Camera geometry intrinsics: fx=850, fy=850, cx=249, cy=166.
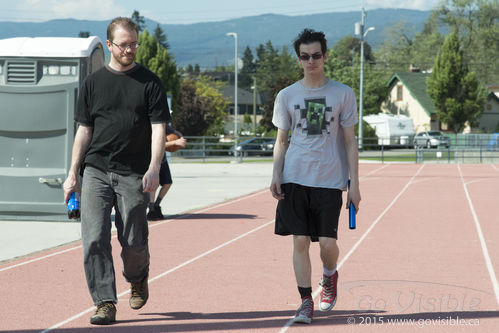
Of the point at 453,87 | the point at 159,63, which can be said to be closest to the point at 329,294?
the point at 159,63

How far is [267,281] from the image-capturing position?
7.48 meters

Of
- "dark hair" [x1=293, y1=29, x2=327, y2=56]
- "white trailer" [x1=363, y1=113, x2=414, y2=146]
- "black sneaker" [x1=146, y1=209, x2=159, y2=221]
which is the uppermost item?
"dark hair" [x1=293, y1=29, x2=327, y2=56]

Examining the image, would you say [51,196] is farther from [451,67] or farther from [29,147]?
[451,67]

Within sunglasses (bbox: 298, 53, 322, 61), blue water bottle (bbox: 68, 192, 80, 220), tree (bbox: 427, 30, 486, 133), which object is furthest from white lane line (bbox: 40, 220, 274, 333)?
tree (bbox: 427, 30, 486, 133)

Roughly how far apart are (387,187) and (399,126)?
166ft

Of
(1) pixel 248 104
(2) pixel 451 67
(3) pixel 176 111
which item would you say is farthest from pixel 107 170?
(1) pixel 248 104

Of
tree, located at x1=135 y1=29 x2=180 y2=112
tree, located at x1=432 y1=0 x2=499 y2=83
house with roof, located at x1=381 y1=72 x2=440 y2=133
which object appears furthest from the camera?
tree, located at x1=432 y1=0 x2=499 y2=83

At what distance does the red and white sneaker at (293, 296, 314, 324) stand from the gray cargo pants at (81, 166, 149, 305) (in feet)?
3.84

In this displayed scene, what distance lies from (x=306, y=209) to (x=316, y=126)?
0.57 meters

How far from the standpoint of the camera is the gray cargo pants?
5.62m

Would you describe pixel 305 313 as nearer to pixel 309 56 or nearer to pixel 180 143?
pixel 309 56

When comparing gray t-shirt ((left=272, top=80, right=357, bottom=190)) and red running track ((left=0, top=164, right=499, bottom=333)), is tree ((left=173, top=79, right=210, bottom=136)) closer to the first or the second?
red running track ((left=0, top=164, right=499, bottom=333))

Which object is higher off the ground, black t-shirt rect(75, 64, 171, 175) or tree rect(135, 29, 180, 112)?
tree rect(135, 29, 180, 112)

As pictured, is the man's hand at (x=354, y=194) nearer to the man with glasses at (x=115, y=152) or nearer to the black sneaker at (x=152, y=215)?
the man with glasses at (x=115, y=152)
